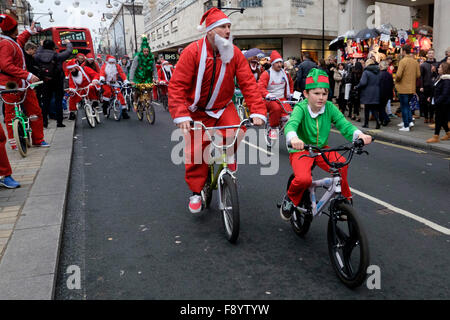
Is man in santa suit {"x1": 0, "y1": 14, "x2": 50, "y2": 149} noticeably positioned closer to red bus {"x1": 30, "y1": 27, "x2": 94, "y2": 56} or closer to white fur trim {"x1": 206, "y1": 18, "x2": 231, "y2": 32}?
white fur trim {"x1": 206, "y1": 18, "x2": 231, "y2": 32}

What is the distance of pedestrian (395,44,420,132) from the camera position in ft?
33.9

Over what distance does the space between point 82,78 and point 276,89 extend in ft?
21.6

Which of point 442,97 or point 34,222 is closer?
point 34,222

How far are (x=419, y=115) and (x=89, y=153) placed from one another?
1009cm

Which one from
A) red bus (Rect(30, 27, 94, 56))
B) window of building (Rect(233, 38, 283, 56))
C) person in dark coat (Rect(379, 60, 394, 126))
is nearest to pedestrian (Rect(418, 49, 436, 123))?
person in dark coat (Rect(379, 60, 394, 126))

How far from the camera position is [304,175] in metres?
3.55

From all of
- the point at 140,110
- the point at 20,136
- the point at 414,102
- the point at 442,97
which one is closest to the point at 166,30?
the point at 140,110

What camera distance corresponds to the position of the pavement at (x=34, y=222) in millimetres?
3023

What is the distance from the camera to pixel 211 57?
4.09 m

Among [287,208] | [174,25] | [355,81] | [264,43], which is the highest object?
[174,25]

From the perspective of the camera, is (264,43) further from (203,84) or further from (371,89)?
(203,84)

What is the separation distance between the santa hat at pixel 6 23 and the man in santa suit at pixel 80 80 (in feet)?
16.6
